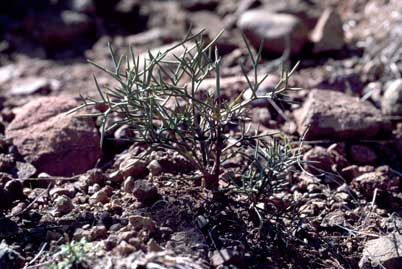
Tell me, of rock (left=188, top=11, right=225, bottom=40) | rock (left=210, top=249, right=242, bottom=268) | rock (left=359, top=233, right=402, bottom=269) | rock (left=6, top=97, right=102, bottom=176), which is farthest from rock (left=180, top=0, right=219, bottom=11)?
rock (left=210, top=249, right=242, bottom=268)

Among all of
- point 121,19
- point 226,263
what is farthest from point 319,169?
point 121,19

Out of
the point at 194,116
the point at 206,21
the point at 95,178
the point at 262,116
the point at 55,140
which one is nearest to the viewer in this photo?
the point at 194,116

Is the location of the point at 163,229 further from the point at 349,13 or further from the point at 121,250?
the point at 349,13

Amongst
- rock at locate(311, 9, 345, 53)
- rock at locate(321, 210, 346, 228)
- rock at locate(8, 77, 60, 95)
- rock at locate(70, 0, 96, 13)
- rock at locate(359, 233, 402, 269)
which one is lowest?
rock at locate(359, 233, 402, 269)

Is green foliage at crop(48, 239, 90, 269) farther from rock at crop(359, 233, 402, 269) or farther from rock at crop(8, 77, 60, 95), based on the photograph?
rock at crop(8, 77, 60, 95)

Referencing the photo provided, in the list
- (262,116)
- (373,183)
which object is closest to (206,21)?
(262,116)

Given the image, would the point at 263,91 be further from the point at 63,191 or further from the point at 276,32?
the point at 63,191
